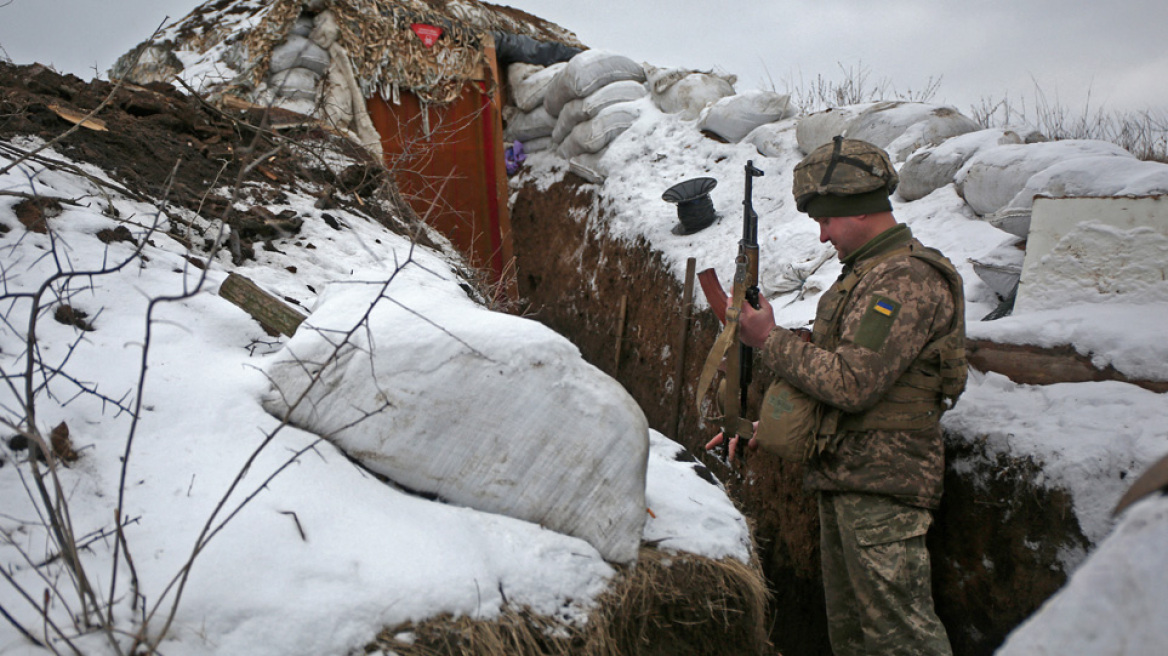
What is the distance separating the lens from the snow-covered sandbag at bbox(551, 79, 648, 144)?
6207 millimetres

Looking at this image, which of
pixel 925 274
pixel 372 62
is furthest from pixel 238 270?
pixel 372 62

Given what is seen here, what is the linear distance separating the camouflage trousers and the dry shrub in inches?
10.6

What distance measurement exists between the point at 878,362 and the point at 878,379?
4cm

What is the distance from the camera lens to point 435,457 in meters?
1.60

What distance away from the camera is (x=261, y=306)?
2.05 metres

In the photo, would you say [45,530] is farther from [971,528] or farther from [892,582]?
[971,528]

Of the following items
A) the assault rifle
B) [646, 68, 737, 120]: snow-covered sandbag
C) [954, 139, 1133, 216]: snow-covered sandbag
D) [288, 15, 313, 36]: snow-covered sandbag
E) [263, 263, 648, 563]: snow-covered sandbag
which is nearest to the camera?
[263, 263, 648, 563]: snow-covered sandbag

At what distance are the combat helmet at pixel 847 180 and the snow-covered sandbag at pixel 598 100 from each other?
4574mm

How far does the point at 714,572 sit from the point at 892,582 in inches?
18.3

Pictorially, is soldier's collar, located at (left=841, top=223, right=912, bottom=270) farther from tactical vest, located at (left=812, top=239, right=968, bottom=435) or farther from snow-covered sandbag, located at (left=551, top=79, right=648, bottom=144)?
snow-covered sandbag, located at (left=551, top=79, right=648, bottom=144)

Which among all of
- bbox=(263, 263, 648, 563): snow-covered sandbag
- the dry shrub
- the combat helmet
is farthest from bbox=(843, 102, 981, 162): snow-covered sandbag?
bbox=(263, 263, 648, 563): snow-covered sandbag

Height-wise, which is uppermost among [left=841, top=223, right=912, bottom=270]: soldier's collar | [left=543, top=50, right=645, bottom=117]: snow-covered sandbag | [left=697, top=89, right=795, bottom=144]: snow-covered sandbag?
[left=543, top=50, right=645, bottom=117]: snow-covered sandbag

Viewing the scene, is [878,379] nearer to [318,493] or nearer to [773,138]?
[318,493]

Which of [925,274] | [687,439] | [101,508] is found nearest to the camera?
[101,508]
